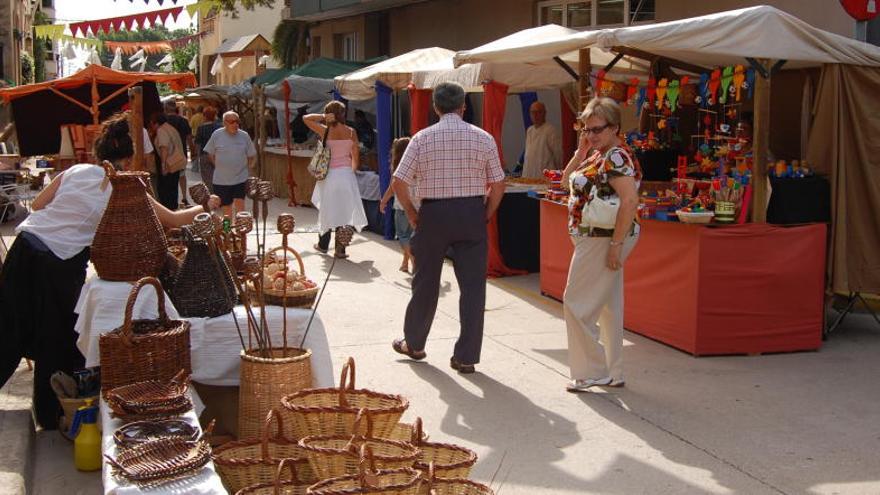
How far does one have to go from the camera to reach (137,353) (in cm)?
442

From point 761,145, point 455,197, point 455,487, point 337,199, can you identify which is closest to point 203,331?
point 455,487

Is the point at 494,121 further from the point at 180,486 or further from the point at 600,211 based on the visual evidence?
the point at 180,486

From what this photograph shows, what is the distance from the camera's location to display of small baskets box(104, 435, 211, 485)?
137 inches

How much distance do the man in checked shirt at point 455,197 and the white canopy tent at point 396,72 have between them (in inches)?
239

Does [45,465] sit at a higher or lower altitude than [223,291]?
lower

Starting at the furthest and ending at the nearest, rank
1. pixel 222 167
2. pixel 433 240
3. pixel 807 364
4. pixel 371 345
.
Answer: pixel 222 167
pixel 371 345
pixel 807 364
pixel 433 240

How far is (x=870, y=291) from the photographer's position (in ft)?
25.7

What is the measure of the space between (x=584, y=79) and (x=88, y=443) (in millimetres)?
5754

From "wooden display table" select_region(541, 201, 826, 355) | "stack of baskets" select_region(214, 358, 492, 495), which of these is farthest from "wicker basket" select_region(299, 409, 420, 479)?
"wooden display table" select_region(541, 201, 826, 355)

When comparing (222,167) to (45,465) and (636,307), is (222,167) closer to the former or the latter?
(636,307)

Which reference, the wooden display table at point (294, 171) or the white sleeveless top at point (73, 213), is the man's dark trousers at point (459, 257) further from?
the wooden display table at point (294, 171)

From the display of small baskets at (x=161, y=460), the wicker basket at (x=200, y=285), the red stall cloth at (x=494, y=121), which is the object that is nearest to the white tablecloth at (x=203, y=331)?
the wicker basket at (x=200, y=285)

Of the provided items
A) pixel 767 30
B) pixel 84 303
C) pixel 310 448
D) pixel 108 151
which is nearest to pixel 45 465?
pixel 84 303

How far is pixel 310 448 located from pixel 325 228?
846cm
